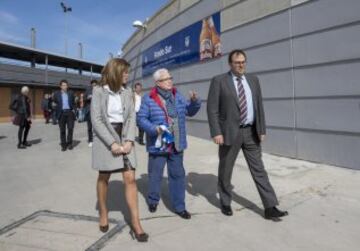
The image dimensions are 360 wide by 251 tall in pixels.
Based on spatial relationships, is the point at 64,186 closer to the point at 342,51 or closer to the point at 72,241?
the point at 72,241

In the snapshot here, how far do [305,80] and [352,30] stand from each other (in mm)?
1237

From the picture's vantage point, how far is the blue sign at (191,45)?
9.66 m

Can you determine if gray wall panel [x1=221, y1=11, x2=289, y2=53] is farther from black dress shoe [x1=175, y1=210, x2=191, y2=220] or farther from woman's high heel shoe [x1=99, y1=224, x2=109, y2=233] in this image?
woman's high heel shoe [x1=99, y1=224, x2=109, y2=233]

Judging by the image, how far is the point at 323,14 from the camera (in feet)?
21.7

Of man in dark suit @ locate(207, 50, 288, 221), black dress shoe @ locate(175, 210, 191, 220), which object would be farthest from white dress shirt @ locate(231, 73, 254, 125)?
black dress shoe @ locate(175, 210, 191, 220)

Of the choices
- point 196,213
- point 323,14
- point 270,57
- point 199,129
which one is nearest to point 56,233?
point 196,213

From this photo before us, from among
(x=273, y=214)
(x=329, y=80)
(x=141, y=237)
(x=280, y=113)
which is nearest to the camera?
(x=141, y=237)

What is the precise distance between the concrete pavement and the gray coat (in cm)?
71

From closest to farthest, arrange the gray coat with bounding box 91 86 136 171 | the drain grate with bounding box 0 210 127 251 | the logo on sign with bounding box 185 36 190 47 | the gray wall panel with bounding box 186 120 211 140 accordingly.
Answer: the drain grate with bounding box 0 210 127 251
the gray coat with bounding box 91 86 136 171
the gray wall panel with bounding box 186 120 211 140
the logo on sign with bounding box 185 36 190 47

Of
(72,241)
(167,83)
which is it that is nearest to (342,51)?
(167,83)

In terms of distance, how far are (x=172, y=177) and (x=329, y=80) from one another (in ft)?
12.2

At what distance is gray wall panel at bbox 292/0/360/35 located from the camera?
614 cm

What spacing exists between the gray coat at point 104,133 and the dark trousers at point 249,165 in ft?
3.67

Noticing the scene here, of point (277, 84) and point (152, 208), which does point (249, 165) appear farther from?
point (277, 84)
